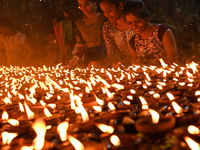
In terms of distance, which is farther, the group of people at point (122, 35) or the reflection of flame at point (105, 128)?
the group of people at point (122, 35)

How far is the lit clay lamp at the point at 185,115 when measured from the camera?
1.16m

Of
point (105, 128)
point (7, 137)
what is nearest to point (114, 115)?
point (105, 128)

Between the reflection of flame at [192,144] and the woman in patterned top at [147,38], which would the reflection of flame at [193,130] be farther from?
the woman in patterned top at [147,38]

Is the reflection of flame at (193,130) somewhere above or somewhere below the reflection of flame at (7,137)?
above

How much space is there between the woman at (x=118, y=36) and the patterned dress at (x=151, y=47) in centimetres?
26

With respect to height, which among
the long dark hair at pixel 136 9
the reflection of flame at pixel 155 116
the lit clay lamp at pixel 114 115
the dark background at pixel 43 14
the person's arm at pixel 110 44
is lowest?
the lit clay lamp at pixel 114 115

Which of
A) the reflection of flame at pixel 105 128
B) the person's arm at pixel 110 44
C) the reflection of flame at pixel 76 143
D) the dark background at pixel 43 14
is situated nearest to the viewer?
the reflection of flame at pixel 76 143

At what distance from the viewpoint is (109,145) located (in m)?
1.00

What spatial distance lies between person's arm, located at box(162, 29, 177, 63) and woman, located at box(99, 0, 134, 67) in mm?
840

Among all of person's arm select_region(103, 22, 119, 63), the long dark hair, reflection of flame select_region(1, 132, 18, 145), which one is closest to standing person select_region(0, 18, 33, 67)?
person's arm select_region(103, 22, 119, 63)

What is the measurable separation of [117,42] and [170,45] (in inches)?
47.7

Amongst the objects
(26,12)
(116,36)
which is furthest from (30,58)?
(116,36)

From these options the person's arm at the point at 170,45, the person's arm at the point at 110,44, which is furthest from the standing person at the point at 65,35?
the person's arm at the point at 170,45

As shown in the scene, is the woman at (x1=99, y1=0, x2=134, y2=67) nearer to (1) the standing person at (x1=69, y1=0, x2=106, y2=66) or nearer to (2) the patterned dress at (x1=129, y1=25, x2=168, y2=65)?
(2) the patterned dress at (x1=129, y1=25, x2=168, y2=65)
